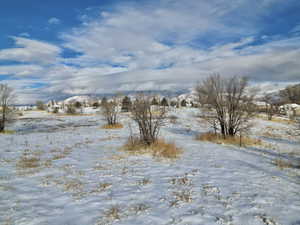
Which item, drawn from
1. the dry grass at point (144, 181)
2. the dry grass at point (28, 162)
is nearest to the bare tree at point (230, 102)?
the dry grass at point (144, 181)

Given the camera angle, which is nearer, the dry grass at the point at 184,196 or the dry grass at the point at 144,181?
the dry grass at the point at 184,196

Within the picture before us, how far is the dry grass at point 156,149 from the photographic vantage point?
9449 mm

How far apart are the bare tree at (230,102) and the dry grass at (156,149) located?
6181mm

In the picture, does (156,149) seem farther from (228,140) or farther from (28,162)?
(228,140)

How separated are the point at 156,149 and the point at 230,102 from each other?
7.61m

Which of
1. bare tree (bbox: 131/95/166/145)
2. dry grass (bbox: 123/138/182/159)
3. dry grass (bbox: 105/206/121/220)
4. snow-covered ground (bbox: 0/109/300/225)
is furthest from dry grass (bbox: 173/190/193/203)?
bare tree (bbox: 131/95/166/145)

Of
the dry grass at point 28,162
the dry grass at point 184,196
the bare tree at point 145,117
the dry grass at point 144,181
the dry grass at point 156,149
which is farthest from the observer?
the bare tree at point 145,117

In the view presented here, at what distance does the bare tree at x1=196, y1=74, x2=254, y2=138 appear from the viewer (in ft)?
47.4

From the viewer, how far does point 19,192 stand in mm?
5195

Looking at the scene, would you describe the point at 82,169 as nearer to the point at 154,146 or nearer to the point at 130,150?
the point at 130,150

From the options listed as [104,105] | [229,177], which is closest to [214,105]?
[229,177]

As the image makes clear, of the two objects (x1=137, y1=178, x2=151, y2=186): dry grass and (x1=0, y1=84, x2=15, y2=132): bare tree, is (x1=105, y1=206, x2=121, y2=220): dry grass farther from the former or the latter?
(x1=0, y1=84, x2=15, y2=132): bare tree

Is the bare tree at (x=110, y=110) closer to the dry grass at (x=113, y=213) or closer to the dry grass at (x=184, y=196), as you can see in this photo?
the dry grass at (x=184, y=196)

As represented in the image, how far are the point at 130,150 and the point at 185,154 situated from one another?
3.00m
